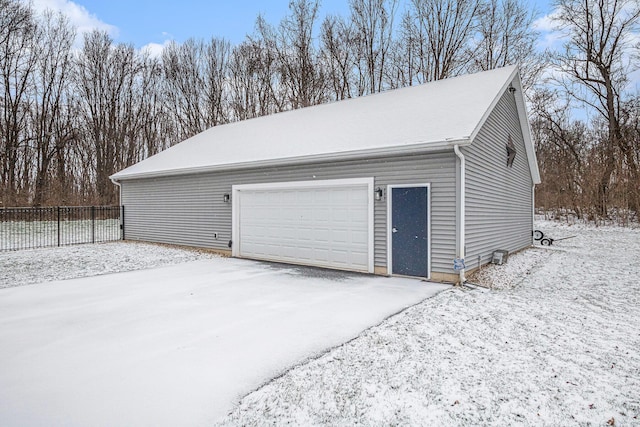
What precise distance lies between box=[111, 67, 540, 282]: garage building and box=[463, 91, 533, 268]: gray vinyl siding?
0.11 feet

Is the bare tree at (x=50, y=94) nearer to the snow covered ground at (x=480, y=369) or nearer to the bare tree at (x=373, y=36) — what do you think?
the bare tree at (x=373, y=36)

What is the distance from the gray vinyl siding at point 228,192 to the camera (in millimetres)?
6297

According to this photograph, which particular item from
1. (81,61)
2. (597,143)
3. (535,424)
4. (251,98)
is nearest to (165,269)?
(535,424)

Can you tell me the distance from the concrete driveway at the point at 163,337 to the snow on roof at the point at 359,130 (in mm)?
2688

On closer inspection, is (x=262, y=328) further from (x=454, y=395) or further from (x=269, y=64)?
(x=269, y=64)

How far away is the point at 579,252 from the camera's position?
10031 millimetres

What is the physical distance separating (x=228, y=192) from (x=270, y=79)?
38.7 ft

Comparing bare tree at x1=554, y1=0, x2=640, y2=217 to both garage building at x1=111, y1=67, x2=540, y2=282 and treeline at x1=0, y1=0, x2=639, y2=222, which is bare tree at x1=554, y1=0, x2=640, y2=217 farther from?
garage building at x1=111, y1=67, x2=540, y2=282

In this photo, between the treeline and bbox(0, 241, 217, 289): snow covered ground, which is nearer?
bbox(0, 241, 217, 289): snow covered ground

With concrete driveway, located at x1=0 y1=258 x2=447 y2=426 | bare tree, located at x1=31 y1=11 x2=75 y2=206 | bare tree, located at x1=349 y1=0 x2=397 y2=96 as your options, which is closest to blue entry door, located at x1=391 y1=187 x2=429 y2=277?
concrete driveway, located at x1=0 y1=258 x2=447 y2=426

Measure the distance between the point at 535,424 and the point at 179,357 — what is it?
111 inches

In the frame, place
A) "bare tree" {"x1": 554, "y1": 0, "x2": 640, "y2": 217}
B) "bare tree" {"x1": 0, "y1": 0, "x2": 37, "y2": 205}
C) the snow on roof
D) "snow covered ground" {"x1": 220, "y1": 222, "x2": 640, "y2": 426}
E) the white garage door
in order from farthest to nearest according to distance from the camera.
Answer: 1. "bare tree" {"x1": 554, "y1": 0, "x2": 640, "y2": 217}
2. "bare tree" {"x1": 0, "y1": 0, "x2": 37, "y2": 205}
3. the white garage door
4. the snow on roof
5. "snow covered ground" {"x1": 220, "y1": 222, "x2": 640, "y2": 426}

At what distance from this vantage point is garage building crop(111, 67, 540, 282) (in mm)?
6414

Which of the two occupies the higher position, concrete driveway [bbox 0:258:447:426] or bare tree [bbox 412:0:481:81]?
bare tree [bbox 412:0:481:81]
